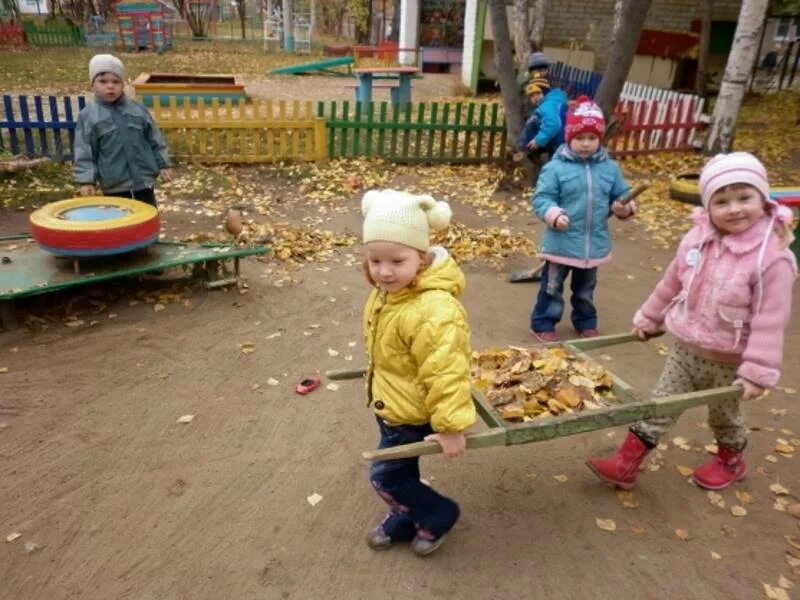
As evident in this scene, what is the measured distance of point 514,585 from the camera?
2.85 metres

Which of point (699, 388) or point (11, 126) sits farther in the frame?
point (11, 126)

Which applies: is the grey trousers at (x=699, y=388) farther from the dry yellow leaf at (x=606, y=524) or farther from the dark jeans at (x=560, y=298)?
the dark jeans at (x=560, y=298)

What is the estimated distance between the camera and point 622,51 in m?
8.52

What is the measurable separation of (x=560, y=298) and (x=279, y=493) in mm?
2736

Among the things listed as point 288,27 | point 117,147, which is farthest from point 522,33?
point 288,27

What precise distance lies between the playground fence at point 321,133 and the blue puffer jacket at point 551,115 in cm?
229

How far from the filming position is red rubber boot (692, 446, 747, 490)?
3.43 m

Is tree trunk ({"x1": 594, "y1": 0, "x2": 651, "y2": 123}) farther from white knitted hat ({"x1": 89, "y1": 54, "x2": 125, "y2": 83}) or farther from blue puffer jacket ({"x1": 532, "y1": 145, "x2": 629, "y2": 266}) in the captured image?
white knitted hat ({"x1": 89, "y1": 54, "x2": 125, "y2": 83})

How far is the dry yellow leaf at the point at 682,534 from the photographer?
3121mm

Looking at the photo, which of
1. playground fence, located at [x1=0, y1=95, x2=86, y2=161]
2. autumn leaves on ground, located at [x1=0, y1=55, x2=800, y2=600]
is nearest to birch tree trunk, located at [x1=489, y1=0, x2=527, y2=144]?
autumn leaves on ground, located at [x1=0, y1=55, x2=800, y2=600]

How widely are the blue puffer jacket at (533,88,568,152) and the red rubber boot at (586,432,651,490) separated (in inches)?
202

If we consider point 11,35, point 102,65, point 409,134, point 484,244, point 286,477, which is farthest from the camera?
point 11,35

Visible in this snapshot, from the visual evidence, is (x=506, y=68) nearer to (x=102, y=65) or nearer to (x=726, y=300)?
(x=102, y=65)

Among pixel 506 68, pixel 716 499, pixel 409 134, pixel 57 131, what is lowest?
pixel 716 499
